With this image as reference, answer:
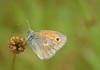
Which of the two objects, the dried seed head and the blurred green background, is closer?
the dried seed head

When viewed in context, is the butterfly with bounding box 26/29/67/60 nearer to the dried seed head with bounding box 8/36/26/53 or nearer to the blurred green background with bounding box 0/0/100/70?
the dried seed head with bounding box 8/36/26/53

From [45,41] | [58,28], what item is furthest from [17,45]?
[58,28]

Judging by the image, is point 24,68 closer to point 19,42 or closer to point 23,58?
point 23,58

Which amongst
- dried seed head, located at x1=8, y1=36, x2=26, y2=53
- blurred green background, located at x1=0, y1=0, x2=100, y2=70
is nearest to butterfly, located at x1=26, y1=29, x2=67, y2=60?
dried seed head, located at x1=8, y1=36, x2=26, y2=53

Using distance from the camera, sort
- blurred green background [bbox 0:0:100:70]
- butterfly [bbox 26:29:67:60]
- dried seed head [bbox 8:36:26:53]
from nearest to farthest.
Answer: dried seed head [bbox 8:36:26:53] → butterfly [bbox 26:29:67:60] → blurred green background [bbox 0:0:100:70]

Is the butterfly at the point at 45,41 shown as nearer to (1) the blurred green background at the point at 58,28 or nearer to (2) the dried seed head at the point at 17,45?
(2) the dried seed head at the point at 17,45

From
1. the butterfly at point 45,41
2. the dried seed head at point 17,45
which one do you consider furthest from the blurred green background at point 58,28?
the dried seed head at point 17,45

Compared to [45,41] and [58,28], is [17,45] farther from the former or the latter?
[58,28]

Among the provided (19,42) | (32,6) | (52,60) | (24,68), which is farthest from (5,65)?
(19,42)
